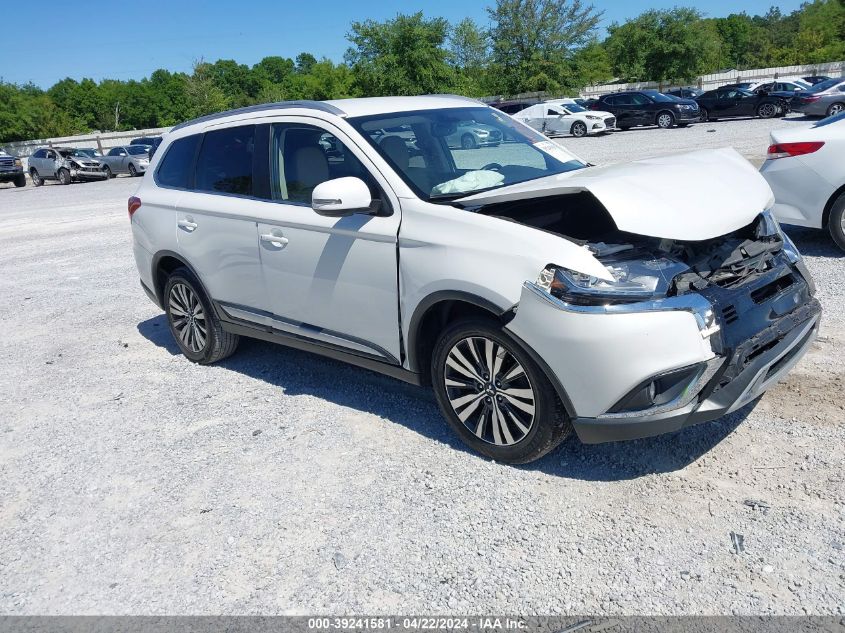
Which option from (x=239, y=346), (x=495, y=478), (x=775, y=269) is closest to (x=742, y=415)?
(x=775, y=269)

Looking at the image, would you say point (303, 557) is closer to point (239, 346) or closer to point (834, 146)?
point (239, 346)

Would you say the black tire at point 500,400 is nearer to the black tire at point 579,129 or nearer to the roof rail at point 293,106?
the roof rail at point 293,106

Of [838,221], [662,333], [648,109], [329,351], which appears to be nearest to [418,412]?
[329,351]

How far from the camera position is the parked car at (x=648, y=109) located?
2917 cm

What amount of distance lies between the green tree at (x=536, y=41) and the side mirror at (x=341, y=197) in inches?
1928

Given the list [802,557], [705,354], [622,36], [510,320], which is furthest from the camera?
[622,36]

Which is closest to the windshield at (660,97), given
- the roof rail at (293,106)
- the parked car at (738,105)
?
the parked car at (738,105)

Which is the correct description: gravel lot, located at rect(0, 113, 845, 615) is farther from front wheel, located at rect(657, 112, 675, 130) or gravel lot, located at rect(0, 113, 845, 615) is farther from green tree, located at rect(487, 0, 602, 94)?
green tree, located at rect(487, 0, 602, 94)

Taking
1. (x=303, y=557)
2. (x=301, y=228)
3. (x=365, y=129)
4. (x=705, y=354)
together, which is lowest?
(x=303, y=557)

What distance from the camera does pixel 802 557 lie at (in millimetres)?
2971

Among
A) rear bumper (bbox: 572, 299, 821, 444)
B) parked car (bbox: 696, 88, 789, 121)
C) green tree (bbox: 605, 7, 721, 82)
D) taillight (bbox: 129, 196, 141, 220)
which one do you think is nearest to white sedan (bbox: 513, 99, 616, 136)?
parked car (bbox: 696, 88, 789, 121)

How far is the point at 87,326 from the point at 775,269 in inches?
256

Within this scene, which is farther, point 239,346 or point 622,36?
point 622,36

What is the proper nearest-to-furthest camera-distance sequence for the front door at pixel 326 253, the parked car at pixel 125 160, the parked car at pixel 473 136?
the front door at pixel 326 253
the parked car at pixel 473 136
the parked car at pixel 125 160
